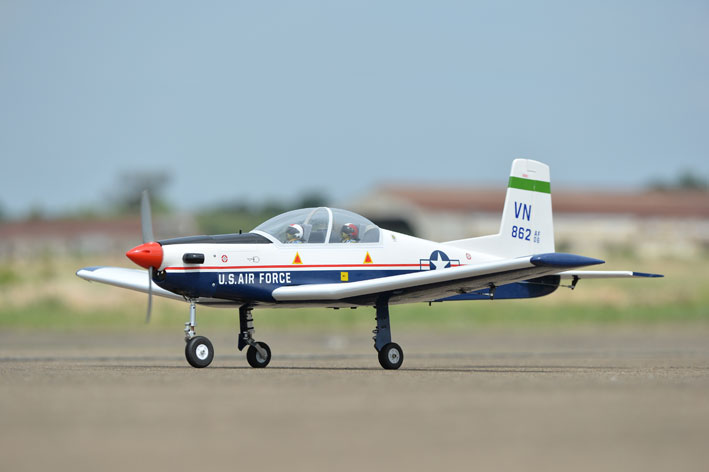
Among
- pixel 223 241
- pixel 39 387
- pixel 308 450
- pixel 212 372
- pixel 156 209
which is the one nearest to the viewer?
pixel 308 450

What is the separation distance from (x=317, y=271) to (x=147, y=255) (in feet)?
8.18

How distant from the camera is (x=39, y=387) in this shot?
477 inches

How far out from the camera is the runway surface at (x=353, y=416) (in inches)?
295

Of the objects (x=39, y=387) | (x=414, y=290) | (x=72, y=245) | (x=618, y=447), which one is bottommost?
(x=618, y=447)

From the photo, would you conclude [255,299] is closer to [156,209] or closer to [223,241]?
[223,241]

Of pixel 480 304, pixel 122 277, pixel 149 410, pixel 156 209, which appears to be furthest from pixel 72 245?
pixel 149 410

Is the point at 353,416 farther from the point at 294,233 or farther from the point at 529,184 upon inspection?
the point at 529,184

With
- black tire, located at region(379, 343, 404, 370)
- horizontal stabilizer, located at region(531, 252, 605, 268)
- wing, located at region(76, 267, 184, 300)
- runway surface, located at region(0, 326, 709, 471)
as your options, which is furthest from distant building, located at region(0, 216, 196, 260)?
horizontal stabilizer, located at region(531, 252, 605, 268)

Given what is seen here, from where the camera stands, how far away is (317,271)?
53.7 feet

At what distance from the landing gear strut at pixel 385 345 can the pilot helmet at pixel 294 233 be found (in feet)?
4.91

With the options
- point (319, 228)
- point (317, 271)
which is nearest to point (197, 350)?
point (317, 271)

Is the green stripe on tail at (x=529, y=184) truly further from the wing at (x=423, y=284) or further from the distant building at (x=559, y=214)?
the distant building at (x=559, y=214)

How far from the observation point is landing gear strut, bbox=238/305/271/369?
16734mm

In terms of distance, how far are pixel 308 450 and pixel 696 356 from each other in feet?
47.3
